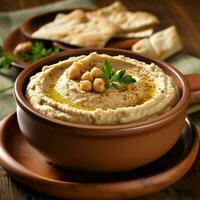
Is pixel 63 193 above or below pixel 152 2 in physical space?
above

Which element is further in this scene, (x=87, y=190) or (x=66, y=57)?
(x=66, y=57)

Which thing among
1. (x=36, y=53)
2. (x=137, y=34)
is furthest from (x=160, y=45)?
(x=36, y=53)

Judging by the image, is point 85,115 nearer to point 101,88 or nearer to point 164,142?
point 101,88

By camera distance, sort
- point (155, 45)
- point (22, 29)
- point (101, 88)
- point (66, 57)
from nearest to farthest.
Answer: point (101, 88) → point (66, 57) → point (155, 45) → point (22, 29)

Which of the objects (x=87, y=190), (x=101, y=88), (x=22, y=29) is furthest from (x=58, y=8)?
(x=87, y=190)

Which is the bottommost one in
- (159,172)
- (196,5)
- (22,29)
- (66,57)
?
(196,5)

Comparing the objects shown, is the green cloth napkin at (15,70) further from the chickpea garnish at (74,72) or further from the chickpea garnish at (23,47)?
the chickpea garnish at (74,72)

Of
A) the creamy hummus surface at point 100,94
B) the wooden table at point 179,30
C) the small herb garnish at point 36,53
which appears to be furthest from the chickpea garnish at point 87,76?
the small herb garnish at point 36,53
